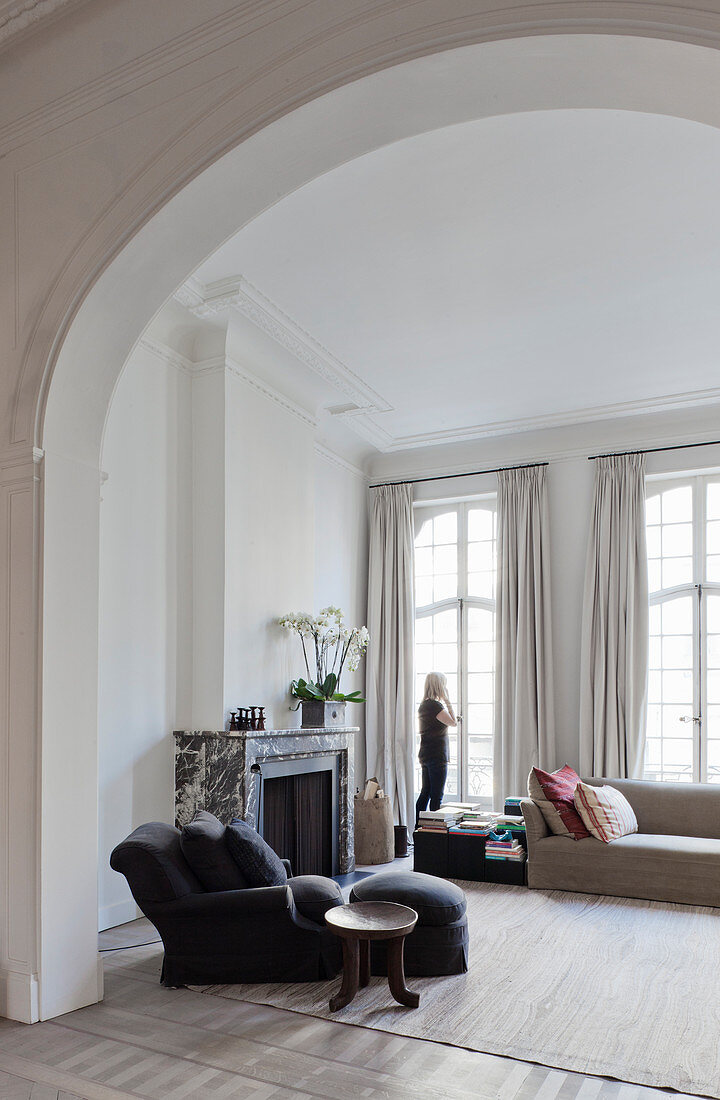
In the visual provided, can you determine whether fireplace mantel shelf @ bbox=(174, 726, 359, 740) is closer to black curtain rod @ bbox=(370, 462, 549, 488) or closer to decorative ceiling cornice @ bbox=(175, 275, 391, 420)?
decorative ceiling cornice @ bbox=(175, 275, 391, 420)

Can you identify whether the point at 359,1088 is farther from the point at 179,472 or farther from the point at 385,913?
the point at 179,472

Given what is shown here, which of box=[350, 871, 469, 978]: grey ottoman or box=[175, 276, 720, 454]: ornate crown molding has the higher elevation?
box=[175, 276, 720, 454]: ornate crown molding

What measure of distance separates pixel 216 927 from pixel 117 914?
4.60ft

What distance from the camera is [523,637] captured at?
7.95 m

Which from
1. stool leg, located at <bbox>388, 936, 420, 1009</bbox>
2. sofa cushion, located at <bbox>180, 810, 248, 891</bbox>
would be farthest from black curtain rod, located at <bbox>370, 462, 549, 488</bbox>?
stool leg, located at <bbox>388, 936, 420, 1009</bbox>

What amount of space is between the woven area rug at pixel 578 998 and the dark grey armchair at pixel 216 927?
0.09 meters

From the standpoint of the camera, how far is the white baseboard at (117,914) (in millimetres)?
4918

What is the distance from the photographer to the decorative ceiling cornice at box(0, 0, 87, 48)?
3676mm

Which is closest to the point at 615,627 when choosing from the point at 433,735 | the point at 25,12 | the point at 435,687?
the point at 435,687

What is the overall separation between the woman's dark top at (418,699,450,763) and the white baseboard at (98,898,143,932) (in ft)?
10.5

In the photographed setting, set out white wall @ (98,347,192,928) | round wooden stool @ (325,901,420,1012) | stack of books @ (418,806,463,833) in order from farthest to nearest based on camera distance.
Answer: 1. stack of books @ (418,806,463,833)
2. white wall @ (98,347,192,928)
3. round wooden stool @ (325,901,420,1012)

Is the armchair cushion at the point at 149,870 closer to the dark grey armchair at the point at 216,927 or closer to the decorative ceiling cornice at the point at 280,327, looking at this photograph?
the dark grey armchair at the point at 216,927

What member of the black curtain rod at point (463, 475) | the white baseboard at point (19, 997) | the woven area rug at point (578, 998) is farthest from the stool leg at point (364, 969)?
the black curtain rod at point (463, 475)

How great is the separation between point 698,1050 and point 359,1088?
4.40ft
